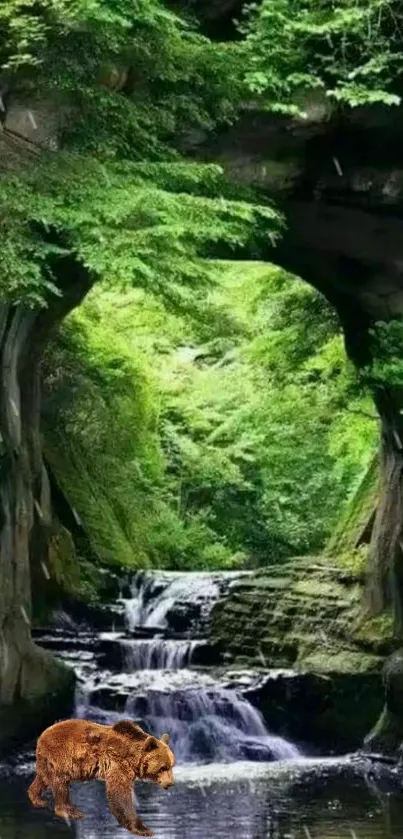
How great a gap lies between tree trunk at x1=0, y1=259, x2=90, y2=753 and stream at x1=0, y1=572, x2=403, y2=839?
475 mm

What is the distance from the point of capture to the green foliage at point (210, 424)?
16.0 meters

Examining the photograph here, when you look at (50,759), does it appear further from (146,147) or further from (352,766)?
(352,766)

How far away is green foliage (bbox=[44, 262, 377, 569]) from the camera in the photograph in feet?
52.5

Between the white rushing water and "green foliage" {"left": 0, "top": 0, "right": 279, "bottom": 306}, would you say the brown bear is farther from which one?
the white rushing water

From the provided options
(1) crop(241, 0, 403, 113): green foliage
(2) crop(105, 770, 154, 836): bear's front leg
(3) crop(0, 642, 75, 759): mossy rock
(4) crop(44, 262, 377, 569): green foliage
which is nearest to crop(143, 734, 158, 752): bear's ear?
(2) crop(105, 770, 154, 836): bear's front leg

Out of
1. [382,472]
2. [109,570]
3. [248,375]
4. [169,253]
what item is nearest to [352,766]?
[382,472]

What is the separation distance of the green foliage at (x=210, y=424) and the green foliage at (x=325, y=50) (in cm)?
402

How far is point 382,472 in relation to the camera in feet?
46.6

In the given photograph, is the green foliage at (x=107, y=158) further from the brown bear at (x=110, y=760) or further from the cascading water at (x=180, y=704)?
the cascading water at (x=180, y=704)

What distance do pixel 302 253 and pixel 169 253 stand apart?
5.10 metres

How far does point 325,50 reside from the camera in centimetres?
1010

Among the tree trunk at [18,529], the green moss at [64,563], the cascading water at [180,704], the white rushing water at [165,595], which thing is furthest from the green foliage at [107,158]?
the green moss at [64,563]

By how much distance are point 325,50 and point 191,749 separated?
6466 mm

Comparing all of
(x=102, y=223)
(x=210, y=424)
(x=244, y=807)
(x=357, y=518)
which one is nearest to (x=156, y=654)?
(x=357, y=518)
